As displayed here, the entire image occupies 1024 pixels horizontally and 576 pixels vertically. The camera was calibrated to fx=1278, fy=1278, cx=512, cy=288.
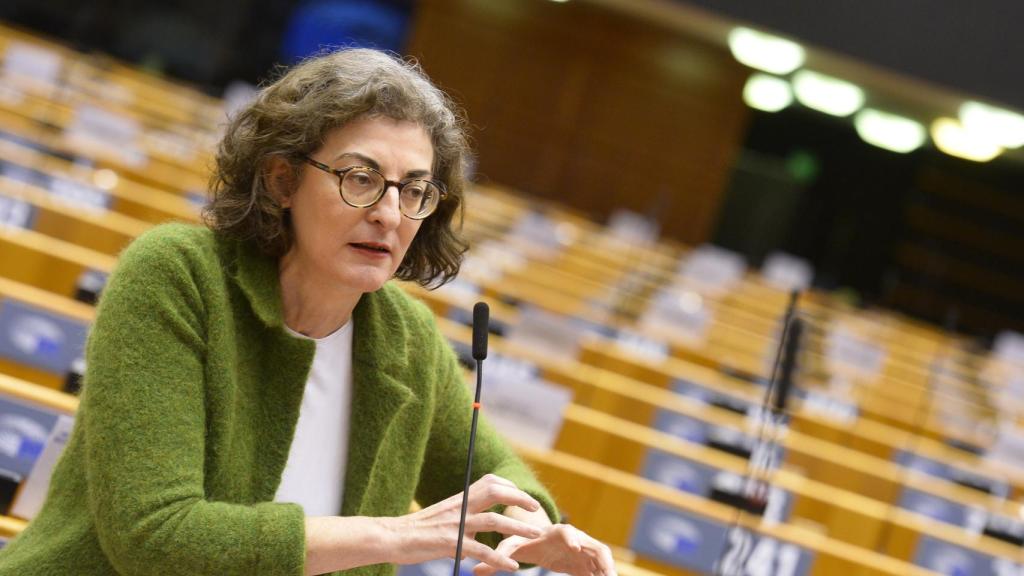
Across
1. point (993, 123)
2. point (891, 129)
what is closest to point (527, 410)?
point (993, 123)

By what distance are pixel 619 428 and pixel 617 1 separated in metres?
5.84

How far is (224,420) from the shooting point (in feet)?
3.74

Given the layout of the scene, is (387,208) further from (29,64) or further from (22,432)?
(29,64)

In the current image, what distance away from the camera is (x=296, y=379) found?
122 centimetres

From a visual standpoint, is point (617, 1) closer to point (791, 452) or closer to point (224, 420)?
point (791, 452)

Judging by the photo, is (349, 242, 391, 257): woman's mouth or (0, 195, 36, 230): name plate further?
(0, 195, 36, 230): name plate

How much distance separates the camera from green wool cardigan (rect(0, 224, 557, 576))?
1069mm

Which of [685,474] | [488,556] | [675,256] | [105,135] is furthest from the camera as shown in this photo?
[675,256]

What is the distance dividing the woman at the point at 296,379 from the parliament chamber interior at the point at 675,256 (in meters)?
0.18

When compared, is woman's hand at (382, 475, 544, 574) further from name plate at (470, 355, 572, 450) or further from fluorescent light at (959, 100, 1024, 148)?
fluorescent light at (959, 100, 1024, 148)

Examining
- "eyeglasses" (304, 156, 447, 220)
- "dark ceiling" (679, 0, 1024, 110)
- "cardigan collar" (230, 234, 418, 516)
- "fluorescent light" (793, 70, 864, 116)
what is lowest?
"cardigan collar" (230, 234, 418, 516)

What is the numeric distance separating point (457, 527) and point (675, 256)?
6994mm

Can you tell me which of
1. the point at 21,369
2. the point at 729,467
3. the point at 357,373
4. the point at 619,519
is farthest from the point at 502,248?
the point at 357,373

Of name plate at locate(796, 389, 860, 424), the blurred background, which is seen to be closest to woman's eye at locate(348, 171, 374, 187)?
name plate at locate(796, 389, 860, 424)
